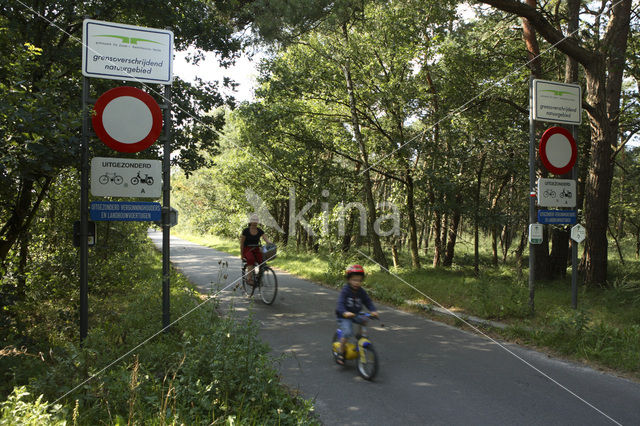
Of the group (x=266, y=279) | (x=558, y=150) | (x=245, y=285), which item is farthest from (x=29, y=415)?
(x=558, y=150)

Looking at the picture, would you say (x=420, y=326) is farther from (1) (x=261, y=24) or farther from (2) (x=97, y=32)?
(1) (x=261, y=24)

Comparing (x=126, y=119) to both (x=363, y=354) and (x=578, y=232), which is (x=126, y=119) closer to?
(x=363, y=354)

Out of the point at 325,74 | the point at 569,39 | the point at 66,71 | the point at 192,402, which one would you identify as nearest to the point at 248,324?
the point at 192,402

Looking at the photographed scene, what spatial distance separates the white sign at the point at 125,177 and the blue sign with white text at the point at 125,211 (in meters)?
0.19

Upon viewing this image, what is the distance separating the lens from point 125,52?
5.78 m

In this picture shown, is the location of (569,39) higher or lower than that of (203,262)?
higher

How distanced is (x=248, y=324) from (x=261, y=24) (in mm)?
7548

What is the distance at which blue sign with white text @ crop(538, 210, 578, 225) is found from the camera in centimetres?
763

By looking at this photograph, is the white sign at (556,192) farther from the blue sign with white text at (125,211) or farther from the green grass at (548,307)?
the blue sign with white text at (125,211)

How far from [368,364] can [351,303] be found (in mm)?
782

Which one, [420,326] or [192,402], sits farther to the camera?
[420,326]

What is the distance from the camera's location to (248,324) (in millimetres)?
4820

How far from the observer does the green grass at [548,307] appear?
5949 mm

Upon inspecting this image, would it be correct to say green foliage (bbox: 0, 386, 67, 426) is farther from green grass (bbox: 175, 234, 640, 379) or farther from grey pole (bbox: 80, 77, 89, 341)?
green grass (bbox: 175, 234, 640, 379)
